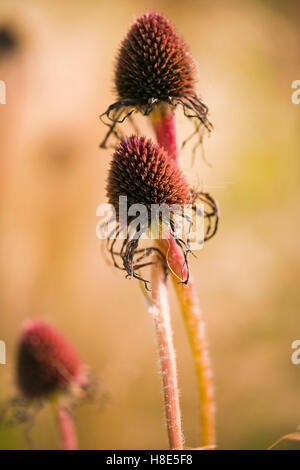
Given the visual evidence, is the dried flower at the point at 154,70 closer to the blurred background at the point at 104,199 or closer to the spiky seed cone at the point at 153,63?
the spiky seed cone at the point at 153,63

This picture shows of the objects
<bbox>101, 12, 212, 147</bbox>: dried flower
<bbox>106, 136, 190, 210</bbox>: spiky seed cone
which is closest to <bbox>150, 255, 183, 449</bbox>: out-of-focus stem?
<bbox>106, 136, 190, 210</bbox>: spiky seed cone

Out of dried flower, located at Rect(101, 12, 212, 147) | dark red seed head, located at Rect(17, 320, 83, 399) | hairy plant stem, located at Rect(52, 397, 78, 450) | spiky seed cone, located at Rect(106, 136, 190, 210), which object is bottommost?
hairy plant stem, located at Rect(52, 397, 78, 450)

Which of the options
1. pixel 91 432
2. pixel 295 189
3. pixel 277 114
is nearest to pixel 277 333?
pixel 295 189

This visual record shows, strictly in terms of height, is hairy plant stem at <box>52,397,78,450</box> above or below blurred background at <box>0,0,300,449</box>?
below

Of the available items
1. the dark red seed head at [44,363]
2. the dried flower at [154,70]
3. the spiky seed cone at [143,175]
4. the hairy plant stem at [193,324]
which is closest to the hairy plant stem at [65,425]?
the dark red seed head at [44,363]

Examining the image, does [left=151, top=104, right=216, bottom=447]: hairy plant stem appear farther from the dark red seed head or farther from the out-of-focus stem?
the dark red seed head

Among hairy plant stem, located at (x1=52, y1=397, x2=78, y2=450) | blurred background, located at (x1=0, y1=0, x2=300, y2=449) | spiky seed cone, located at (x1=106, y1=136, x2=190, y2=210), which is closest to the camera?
spiky seed cone, located at (x1=106, y1=136, x2=190, y2=210)

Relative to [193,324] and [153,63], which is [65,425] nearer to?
[193,324]

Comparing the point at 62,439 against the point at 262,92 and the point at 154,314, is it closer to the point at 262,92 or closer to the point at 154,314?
the point at 154,314
